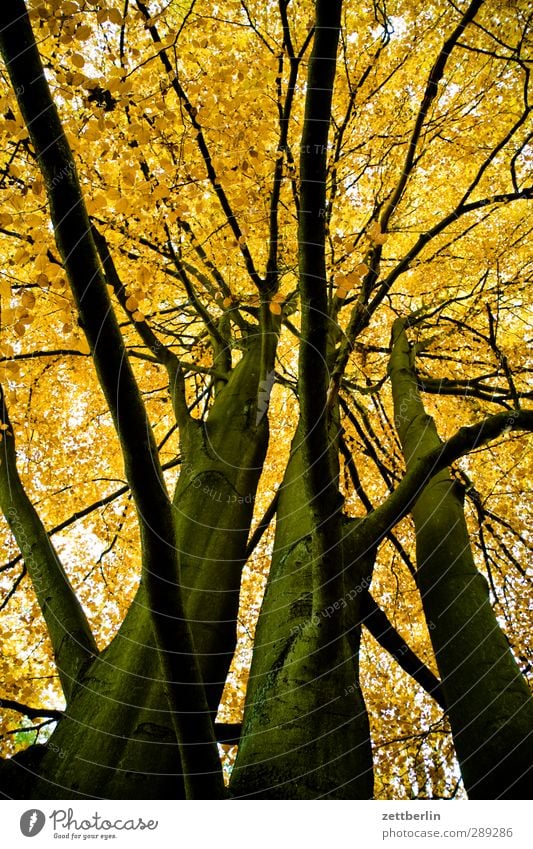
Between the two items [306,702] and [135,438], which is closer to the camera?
[135,438]

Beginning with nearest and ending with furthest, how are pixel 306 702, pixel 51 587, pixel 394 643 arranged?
pixel 306 702 → pixel 51 587 → pixel 394 643

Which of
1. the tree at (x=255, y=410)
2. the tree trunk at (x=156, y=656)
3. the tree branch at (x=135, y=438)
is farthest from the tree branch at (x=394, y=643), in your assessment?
the tree branch at (x=135, y=438)

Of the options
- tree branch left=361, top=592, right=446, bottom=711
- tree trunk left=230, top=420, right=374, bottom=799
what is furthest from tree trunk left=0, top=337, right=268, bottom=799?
tree branch left=361, top=592, right=446, bottom=711

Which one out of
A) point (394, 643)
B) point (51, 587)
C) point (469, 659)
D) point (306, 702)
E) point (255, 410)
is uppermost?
point (255, 410)

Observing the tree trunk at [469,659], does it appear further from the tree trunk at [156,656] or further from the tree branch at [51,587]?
the tree branch at [51,587]

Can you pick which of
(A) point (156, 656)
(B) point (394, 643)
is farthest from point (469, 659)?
(A) point (156, 656)

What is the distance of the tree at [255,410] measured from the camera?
209 centimetres

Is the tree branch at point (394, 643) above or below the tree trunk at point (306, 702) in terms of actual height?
above

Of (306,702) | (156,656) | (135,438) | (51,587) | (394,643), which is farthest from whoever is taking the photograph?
(394,643)

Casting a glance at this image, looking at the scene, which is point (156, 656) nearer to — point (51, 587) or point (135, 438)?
point (51, 587)

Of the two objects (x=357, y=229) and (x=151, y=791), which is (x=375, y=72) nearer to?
(x=357, y=229)

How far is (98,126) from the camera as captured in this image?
10.7 feet

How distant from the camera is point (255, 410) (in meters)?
4.49

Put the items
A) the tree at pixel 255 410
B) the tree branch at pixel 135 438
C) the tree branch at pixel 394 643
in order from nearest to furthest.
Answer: the tree branch at pixel 135 438 → the tree at pixel 255 410 → the tree branch at pixel 394 643
